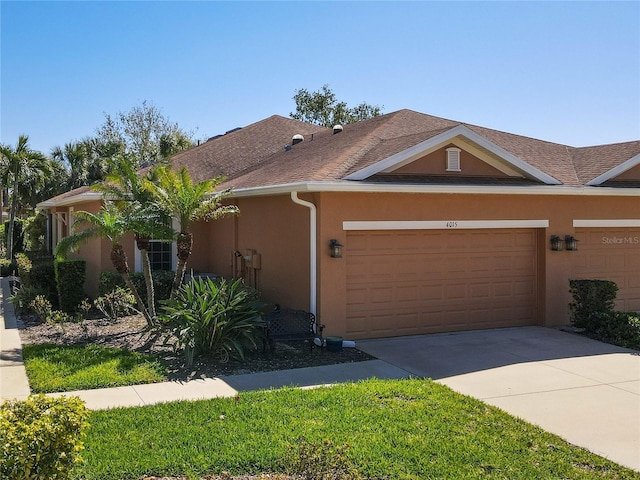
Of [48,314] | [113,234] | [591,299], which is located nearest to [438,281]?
[591,299]

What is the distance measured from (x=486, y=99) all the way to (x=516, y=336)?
8005 millimetres

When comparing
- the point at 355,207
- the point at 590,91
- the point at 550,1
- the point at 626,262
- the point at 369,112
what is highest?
the point at 369,112

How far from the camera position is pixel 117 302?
12914 millimetres

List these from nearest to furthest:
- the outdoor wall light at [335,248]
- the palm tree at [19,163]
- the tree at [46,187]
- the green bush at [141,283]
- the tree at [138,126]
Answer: the outdoor wall light at [335,248]
the green bush at [141,283]
the palm tree at [19,163]
the tree at [46,187]
the tree at [138,126]

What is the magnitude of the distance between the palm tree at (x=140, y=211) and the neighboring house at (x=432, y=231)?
1.61m

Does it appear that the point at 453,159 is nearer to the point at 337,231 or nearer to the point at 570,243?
the point at 337,231

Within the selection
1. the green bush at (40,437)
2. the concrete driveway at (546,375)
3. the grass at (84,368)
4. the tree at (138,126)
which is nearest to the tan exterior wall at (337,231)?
the concrete driveway at (546,375)

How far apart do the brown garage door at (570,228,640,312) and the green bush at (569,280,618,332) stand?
102cm

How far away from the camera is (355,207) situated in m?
11.0

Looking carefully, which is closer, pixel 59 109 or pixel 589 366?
pixel 589 366

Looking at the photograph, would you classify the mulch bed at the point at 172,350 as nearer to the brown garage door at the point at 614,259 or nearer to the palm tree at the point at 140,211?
the palm tree at the point at 140,211

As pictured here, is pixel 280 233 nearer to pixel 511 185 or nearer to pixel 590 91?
pixel 511 185

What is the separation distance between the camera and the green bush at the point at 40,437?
4.04 m

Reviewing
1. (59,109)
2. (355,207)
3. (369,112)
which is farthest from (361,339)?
(369,112)
